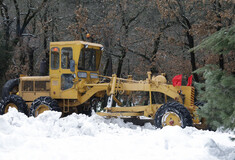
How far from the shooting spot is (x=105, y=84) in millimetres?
13297

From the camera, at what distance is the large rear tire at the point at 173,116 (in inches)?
432

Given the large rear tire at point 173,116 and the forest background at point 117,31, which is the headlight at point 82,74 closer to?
the large rear tire at point 173,116

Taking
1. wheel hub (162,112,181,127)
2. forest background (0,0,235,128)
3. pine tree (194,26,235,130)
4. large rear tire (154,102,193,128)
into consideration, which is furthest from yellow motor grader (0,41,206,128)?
forest background (0,0,235,128)

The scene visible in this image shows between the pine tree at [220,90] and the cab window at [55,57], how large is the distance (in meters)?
7.94

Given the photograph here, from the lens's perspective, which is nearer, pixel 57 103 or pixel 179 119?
pixel 179 119

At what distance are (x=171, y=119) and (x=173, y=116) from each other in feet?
0.39

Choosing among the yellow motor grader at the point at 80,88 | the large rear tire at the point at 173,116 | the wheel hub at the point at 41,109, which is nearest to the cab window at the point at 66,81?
the yellow motor grader at the point at 80,88

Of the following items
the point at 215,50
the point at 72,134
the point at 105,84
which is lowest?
the point at 72,134

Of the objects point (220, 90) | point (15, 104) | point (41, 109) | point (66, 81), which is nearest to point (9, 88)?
point (15, 104)

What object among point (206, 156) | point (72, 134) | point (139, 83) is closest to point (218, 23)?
point (139, 83)

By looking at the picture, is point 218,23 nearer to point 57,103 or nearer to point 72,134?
point 57,103

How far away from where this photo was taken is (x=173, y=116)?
11320mm

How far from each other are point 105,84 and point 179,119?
3.31 metres

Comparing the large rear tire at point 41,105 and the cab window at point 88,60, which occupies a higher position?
the cab window at point 88,60
